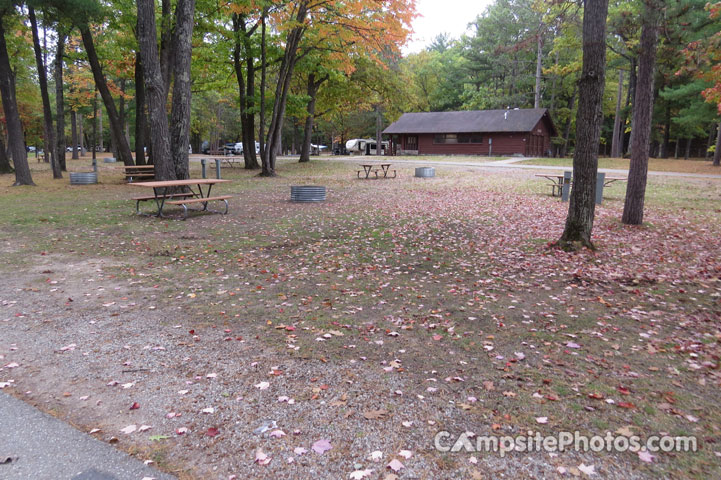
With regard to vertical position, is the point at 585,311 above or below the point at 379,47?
below

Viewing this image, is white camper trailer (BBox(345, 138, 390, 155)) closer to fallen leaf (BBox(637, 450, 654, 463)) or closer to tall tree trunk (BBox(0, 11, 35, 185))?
tall tree trunk (BBox(0, 11, 35, 185))

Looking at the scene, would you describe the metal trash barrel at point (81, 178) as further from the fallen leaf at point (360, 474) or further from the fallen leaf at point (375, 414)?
the fallen leaf at point (360, 474)

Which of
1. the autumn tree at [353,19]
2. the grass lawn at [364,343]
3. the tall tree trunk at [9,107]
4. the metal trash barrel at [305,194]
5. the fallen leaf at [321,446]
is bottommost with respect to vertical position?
the fallen leaf at [321,446]

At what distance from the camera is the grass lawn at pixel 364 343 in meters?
2.94

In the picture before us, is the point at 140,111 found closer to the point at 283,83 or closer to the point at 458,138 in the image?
the point at 283,83

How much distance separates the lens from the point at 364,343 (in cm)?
441

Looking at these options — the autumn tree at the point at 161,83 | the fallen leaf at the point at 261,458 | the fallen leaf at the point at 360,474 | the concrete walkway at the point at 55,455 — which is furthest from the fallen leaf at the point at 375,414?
the autumn tree at the point at 161,83

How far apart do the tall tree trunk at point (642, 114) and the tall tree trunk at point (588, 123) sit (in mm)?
2208

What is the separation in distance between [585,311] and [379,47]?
16.5 metres

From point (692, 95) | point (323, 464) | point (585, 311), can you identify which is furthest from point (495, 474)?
point (692, 95)

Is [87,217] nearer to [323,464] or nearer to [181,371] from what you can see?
[181,371]

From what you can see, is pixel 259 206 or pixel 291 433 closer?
pixel 291 433

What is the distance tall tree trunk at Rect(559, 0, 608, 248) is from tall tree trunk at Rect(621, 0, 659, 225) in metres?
2.21

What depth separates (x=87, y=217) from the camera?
36.1 ft
